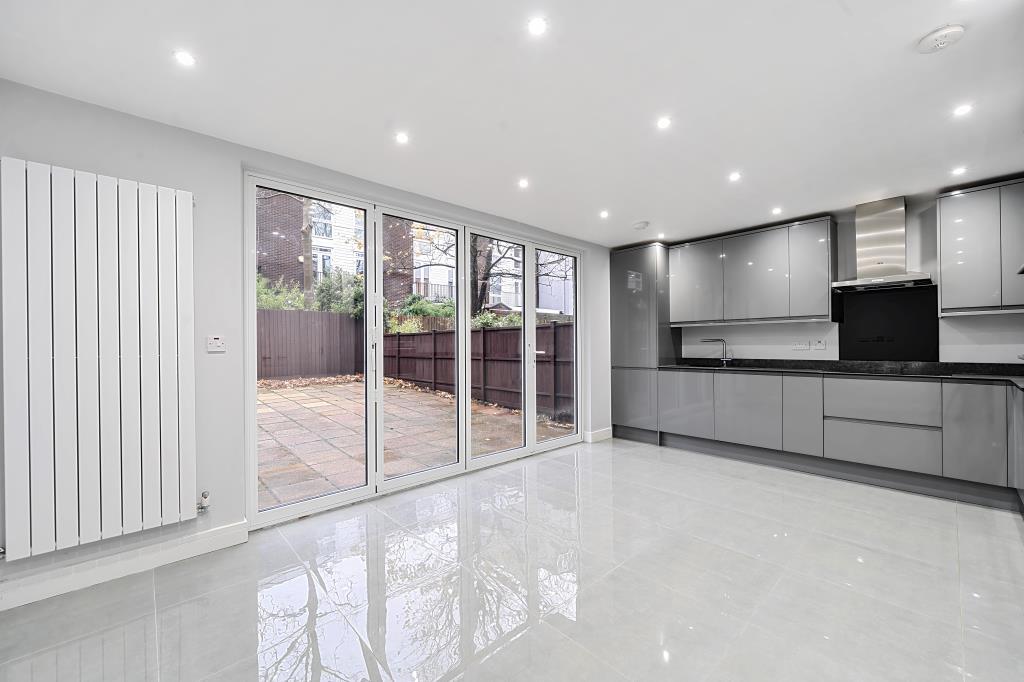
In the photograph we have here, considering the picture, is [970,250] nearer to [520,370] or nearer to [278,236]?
[520,370]

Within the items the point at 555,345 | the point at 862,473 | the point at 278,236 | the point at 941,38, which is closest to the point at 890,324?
the point at 862,473

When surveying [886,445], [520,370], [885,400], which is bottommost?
[886,445]

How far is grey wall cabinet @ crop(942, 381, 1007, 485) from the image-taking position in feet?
10.3

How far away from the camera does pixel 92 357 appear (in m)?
2.18

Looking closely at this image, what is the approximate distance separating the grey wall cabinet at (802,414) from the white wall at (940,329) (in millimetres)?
648

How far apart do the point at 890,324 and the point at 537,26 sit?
4.31m

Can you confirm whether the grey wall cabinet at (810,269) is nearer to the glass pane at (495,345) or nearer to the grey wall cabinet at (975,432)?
the grey wall cabinet at (975,432)

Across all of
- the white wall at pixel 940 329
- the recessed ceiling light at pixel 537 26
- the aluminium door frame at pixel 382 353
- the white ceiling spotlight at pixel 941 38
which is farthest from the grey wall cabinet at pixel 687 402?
the recessed ceiling light at pixel 537 26

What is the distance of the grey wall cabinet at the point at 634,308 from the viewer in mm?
5176

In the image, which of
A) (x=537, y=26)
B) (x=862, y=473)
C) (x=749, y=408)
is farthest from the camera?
(x=749, y=408)

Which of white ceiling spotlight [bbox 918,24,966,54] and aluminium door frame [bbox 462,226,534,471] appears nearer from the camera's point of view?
white ceiling spotlight [bbox 918,24,966,54]

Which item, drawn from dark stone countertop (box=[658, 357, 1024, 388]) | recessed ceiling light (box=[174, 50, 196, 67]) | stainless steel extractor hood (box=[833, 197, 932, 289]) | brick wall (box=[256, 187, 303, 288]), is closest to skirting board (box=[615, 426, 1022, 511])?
dark stone countertop (box=[658, 357, 1024, 388])

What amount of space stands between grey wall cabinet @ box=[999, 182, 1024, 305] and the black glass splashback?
0.56m

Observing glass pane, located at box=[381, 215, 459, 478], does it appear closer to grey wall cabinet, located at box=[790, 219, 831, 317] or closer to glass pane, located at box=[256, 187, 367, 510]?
glass pane, located at box=[256, 187, 367, 510]
